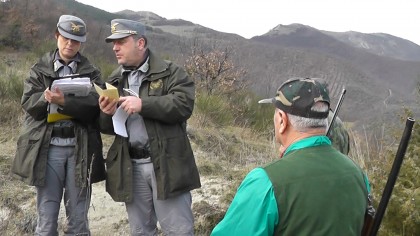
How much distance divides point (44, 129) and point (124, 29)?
0.82 meters

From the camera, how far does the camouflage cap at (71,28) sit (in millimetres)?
3340

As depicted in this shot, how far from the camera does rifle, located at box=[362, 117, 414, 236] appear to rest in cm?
171

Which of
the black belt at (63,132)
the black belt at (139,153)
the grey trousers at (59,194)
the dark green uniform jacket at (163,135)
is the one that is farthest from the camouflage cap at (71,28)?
the black belt at (139,153)

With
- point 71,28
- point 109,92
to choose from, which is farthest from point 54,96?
point 71,28

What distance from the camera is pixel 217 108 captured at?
914cm

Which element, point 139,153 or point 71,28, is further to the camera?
point 71,28

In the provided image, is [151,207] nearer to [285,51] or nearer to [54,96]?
[54,96]

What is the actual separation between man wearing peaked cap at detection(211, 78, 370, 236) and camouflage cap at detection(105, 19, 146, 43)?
1.62m

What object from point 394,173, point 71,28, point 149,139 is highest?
point 71,28

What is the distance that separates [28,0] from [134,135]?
23.1 m

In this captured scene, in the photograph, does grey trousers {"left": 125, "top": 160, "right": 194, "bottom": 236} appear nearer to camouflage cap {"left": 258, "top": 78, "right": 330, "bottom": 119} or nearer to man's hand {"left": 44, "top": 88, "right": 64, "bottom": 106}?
man's hand {"left": 44, "top": 88, "right": 64, "bottom": 106}

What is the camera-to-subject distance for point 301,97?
1776 mm

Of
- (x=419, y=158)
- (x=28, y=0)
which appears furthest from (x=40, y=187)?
(x=28, y=0)

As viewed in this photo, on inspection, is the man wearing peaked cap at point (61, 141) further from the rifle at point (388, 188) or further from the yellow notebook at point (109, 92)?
the rifle at point (388, 188)
